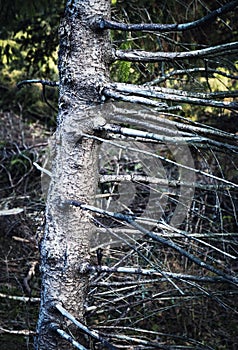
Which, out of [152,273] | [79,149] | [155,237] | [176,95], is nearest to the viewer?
[155,237]

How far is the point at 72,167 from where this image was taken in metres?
1.95

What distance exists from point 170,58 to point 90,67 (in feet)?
1.21

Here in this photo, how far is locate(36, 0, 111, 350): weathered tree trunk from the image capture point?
1863 mm

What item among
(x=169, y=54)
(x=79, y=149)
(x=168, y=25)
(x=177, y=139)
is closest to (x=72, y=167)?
(x=79, y=149)

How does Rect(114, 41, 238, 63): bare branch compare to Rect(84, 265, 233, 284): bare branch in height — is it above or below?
above

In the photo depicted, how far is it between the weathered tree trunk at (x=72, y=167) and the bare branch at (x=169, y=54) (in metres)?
0.09

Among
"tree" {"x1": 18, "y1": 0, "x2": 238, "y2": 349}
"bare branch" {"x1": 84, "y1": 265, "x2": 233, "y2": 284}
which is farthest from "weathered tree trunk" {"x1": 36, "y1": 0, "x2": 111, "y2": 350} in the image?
"bare branch" {"x1": 84, "y1": 265, "x2": 233, "y2": 284}

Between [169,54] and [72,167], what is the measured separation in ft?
2.11

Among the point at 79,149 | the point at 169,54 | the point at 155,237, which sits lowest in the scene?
the point at 155,237

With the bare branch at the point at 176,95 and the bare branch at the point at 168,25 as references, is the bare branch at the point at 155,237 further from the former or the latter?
the bare branch at the point at 168,25

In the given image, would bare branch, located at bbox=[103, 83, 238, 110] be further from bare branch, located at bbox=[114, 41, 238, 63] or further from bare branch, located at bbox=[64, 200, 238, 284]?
bare branch, located at bbox=[64, 200, 238, 284]

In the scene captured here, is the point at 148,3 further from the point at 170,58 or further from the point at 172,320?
the point at 172,320

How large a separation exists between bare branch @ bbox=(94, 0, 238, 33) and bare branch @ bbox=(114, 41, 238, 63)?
12 centimetres

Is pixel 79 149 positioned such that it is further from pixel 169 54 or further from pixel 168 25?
pixel 168 25
